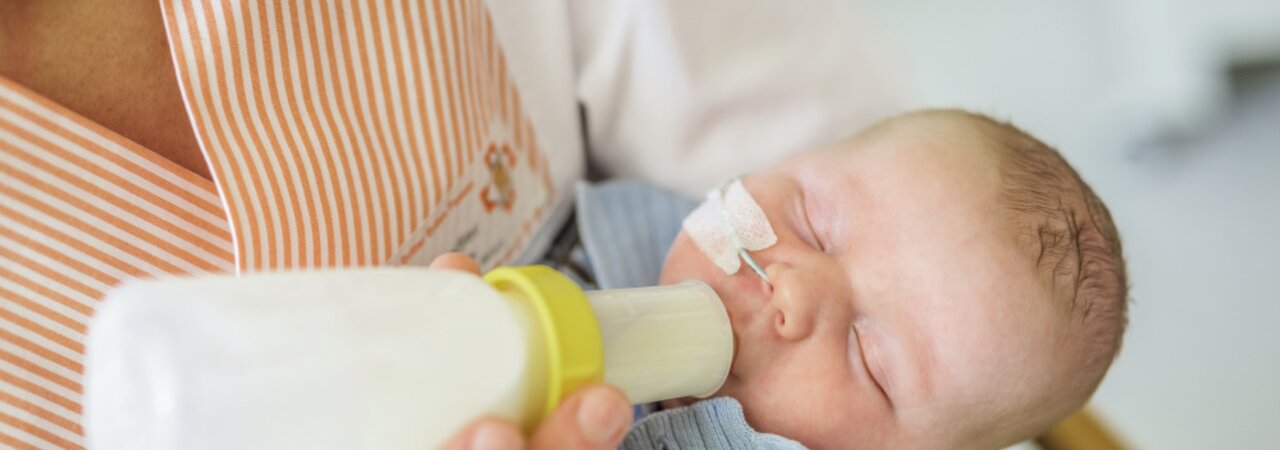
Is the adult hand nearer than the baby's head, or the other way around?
the adult hand

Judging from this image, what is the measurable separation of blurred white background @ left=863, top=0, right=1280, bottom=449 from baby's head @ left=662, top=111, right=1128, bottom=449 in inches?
36.9

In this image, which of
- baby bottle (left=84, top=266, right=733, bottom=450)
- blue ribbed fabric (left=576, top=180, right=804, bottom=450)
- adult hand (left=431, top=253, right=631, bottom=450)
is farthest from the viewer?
blue ribbed fabric (left=576, top=180, right=804, bottom=450)

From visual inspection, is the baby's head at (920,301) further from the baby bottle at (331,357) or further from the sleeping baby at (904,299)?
the baby bottle at (331,357)

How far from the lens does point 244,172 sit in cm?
71

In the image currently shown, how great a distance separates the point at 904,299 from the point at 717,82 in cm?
40

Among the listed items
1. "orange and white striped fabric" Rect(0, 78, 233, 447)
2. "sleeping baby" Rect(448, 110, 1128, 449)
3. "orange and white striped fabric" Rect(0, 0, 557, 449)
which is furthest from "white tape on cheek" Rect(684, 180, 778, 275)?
"orange and white striped fabric" Rect(0, 78, 233, 447)


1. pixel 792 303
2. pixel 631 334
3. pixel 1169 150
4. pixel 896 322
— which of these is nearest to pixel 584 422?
pixel 631 334

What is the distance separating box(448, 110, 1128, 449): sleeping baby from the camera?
856 mm

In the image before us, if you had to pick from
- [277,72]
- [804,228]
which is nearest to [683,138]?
[804,228]

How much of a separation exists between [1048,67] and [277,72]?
231cm

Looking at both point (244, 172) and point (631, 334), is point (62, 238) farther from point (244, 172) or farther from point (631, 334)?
point (631, 334)

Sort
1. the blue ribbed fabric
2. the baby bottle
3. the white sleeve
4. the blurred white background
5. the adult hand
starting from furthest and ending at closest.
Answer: the blurred white background, the white sleeve, the blue ribbed fabric, the adult hand, the baby bottle

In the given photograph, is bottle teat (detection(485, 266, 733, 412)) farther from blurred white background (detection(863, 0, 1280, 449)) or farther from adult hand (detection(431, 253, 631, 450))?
blurred white background (detection(863, 0, 1280, 449))

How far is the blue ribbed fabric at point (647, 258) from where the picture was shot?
0.83 meters
